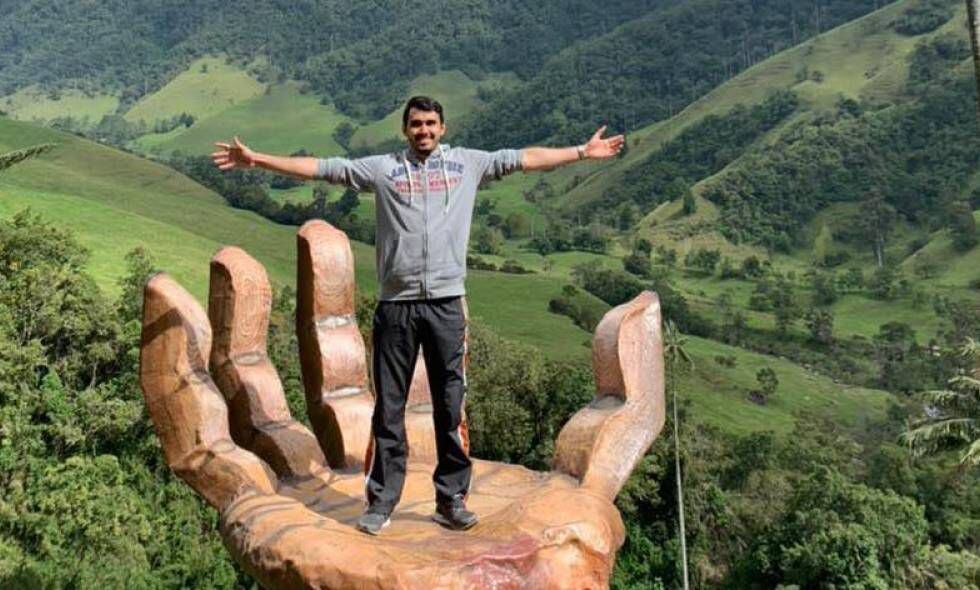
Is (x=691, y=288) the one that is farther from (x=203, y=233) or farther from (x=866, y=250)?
(x=203, y=233)

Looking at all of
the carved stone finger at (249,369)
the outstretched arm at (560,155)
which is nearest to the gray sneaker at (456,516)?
the carved stone finger at (249,369)

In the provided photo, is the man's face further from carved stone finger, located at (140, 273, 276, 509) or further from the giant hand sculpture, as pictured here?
carved stone finger, located at (140, 273, 276, 509)

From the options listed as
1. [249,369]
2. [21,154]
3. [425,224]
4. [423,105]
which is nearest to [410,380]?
[425,224]

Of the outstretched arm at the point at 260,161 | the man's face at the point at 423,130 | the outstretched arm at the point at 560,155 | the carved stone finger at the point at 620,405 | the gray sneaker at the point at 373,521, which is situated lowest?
the gray sneaker at the point at 373,521

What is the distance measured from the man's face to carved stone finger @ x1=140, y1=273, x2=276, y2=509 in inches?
92.9

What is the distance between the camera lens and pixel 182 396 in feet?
23.4

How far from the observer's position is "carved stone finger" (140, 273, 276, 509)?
23.1 feet

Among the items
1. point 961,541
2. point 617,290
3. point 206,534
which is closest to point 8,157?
point 206,534

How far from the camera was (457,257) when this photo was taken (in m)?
6.23

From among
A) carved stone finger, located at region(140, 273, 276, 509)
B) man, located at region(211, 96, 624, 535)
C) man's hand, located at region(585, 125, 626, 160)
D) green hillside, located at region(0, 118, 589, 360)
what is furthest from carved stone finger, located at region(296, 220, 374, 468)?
green hillside, located at region(0, 118, 589, 360)

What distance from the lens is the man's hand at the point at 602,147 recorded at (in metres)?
6.48

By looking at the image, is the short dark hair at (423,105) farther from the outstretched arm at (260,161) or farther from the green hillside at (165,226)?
the green hillside at (165,226)

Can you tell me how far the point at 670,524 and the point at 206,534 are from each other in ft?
63.4

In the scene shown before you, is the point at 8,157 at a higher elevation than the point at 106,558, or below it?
higher
